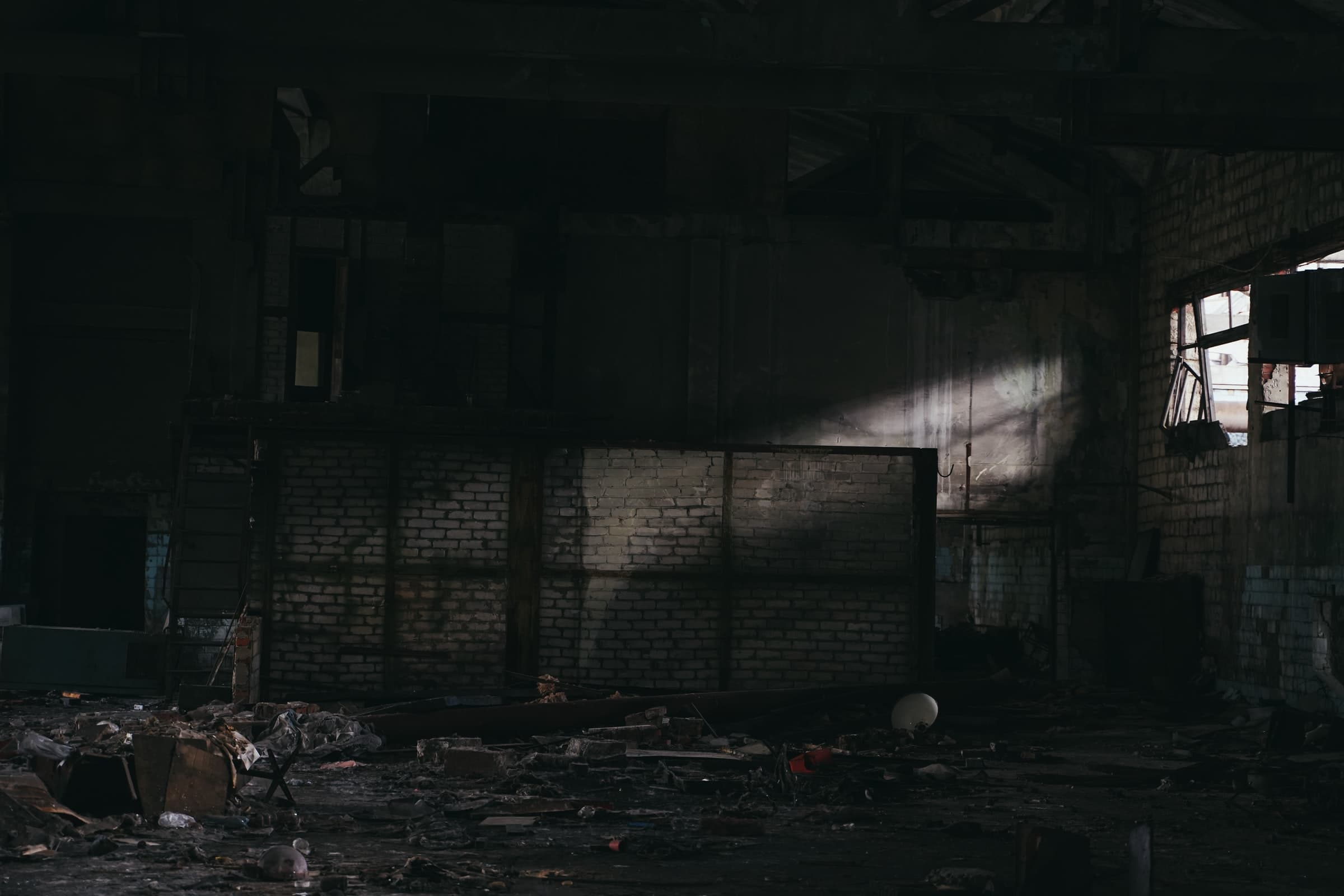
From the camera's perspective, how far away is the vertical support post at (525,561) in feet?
48.9

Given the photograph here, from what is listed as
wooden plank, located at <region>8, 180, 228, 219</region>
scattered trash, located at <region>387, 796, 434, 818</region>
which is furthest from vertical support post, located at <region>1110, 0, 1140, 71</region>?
wooden plank, located at <region>8, 180, 228, 219</region>

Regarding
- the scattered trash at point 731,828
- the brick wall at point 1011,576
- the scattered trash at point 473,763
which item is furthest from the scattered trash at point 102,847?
the brick wall at point 1011,576

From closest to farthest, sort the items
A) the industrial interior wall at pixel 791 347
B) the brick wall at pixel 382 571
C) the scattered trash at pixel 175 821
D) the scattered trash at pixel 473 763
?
the scattered trash at pixel 175 821 < the scattered trash at pixel 473 763 < the brick wall at pixel 382 571 < the industrial interior wall at pixel 791 347

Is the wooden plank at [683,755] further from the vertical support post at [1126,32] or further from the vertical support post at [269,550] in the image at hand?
the vertical support post at [1126,32]

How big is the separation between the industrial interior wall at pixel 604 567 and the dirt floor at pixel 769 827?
233cm

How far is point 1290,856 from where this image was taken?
7.71 m

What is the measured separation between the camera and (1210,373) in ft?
55.2

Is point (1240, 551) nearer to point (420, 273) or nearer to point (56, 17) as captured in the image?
point (420, 273)

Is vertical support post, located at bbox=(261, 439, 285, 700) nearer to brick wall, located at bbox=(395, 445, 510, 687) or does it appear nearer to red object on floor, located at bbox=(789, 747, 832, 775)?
brick wall, located at bbox=(395, 445, 510, 687)

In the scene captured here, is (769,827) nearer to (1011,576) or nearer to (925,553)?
(925,553)

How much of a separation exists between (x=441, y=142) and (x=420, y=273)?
6.46ft

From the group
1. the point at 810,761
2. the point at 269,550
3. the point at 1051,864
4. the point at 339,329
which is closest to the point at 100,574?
the point at 339,329

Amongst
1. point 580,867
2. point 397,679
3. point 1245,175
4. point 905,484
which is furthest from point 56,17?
point 1245,175

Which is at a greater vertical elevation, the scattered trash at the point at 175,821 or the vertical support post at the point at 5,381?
the vertical support post at the point at 5,381
